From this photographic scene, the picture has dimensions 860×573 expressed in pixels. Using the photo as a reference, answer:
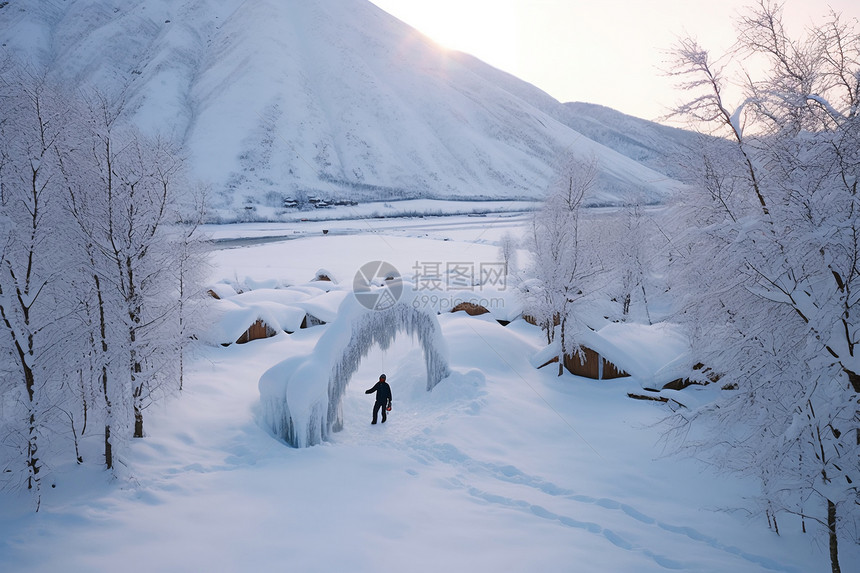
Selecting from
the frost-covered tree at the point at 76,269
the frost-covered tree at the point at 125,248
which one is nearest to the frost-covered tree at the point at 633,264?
the frost-covered tree at the point at 125,248

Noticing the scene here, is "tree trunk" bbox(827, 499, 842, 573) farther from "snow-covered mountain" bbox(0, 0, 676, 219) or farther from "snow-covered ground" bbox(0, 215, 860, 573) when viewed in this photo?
"snow-covered mountain" bbox(0, 0, 676, 219)

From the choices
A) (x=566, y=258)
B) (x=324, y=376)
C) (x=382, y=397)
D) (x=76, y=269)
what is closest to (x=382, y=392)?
(x=382, y=397)

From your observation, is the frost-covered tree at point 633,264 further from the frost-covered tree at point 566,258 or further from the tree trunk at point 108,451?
the tree trunk at point 108,451

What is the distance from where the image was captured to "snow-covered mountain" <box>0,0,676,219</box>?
12575 cm

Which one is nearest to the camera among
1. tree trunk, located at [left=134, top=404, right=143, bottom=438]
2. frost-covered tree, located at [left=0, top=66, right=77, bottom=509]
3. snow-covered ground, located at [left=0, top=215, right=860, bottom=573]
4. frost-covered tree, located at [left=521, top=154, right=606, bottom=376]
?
snow-covered ground, located at [left=0, top=215, right=860, bottom=573]

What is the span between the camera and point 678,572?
21.7ft

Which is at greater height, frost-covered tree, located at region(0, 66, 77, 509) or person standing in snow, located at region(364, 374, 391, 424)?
frost-covered tree, located at region(0, 66, 77, 509)

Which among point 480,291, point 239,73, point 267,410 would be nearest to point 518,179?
point 239,73

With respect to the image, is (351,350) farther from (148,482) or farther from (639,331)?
(639,331)

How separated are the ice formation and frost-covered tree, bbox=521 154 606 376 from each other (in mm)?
6315

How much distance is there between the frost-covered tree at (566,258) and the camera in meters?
16.1

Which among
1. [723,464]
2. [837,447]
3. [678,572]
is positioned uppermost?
[837,447]

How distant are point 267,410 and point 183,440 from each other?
1995 millimetres

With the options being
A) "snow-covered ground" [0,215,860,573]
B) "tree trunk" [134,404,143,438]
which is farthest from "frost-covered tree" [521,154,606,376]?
"tree trunk" [134,404,143,438]
